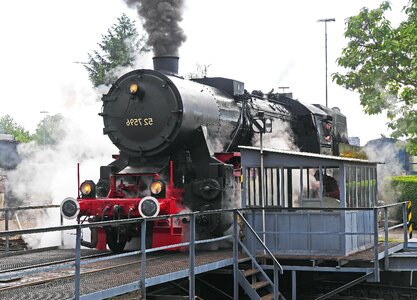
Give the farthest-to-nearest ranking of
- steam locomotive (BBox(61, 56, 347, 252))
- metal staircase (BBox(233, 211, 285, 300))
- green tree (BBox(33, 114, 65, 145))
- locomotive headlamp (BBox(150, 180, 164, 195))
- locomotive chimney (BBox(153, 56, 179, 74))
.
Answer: green tree (BBox(33, 114, 65, 145))
locomotive chimney (BBox(153, 56, 179, 74))
steam locomotive (BBox(61, 56, 347, 252))
locomotive headlamp (BBox(150, 180, 164, 195))
metal staircase (BBox(233, 211, 285, 300))

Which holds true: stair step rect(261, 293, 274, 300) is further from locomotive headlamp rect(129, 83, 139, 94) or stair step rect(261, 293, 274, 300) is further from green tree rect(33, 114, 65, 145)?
green tree rect(33, 114, 65, 145)

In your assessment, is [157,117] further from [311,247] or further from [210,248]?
[311,247]

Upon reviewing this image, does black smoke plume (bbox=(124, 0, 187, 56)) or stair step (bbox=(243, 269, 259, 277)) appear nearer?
stair step (bbox=(243, 269, 259, 277))

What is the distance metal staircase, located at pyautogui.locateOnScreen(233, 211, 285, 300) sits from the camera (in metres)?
10.4

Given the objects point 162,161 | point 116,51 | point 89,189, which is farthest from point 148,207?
point 116,51

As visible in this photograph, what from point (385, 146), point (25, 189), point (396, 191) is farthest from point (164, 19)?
point (385, 146)

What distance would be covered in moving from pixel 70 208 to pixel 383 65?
1061 cm

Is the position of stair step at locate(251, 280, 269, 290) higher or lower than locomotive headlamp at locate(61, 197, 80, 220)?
lower

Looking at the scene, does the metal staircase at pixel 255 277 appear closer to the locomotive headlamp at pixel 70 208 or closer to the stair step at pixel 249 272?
the stair step at pixel 249 272

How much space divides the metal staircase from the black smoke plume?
5287 millimetres

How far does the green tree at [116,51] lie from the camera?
45750 mm

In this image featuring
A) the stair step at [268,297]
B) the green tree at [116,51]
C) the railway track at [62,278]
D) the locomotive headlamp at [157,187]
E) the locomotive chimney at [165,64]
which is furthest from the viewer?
the green tree at [116,51]

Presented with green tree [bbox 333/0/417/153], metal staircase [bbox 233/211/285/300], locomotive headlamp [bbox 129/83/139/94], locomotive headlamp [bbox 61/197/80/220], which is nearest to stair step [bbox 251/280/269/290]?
metal staircase [bbox 233/211/285/300]

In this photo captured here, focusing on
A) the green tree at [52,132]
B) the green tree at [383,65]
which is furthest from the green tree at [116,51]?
the green tree at [383,65]
